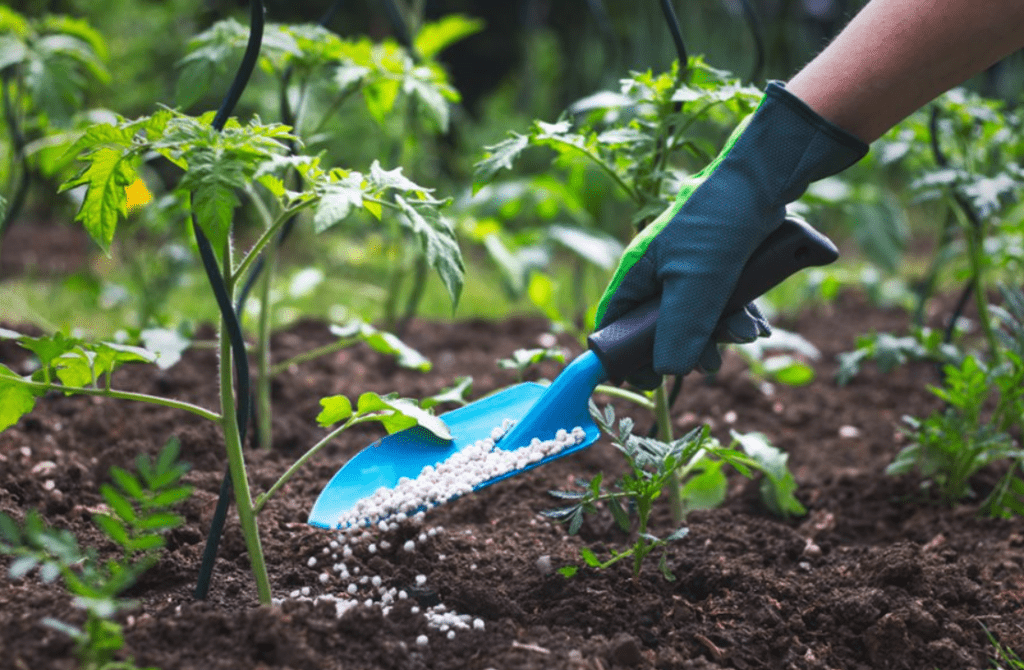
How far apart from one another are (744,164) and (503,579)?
2.60 ft

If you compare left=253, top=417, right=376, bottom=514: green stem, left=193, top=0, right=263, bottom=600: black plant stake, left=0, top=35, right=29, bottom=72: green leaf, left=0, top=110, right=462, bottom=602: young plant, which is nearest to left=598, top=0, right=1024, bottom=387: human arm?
left=0, top=110, right=462, bottom=602: young plant

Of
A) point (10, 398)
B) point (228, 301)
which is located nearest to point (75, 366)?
point (10, 398)

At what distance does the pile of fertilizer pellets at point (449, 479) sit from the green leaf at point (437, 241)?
0.31 meters

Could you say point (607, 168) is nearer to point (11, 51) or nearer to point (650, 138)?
point (650, 138)

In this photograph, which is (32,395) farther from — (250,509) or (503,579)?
(503,579)

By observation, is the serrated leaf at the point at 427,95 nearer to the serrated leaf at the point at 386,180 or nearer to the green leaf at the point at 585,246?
the serrated leaf at the point at 386,180

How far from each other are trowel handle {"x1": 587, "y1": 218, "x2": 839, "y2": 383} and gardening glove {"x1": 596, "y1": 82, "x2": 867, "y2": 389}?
0.03 meters

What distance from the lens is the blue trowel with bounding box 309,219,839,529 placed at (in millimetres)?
1674

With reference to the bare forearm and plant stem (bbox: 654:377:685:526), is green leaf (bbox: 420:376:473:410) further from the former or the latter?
the bare forearm

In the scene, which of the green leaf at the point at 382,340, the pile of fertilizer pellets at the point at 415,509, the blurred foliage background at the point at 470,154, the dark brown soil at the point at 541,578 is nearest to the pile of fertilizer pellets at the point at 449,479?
the pile of fertilizer pellets at the point at 415,509

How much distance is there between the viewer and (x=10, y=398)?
57.6 inches

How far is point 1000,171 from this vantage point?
2.31m

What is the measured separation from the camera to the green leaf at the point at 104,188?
1387 millimetres

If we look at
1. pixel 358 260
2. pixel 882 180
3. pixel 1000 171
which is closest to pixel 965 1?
pixel 1000 171
